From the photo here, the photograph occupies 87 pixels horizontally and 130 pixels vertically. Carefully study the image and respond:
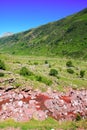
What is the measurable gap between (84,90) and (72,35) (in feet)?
480

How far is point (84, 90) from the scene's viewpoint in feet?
160

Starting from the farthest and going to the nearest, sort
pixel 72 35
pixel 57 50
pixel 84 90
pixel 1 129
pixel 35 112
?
pixel 72 35, pixel 57 50, pixel 84 90, pixel 35 112, pixel 1 129

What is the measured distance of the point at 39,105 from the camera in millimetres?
38938

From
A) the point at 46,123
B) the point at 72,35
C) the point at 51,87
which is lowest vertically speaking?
the point at 46,123

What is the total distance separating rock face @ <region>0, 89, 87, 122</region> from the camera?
121 ft

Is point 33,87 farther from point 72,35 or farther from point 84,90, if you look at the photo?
point 72,35

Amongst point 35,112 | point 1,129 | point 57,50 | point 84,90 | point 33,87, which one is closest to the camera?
point 1,129

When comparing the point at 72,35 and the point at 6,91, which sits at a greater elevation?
the point at 72,35

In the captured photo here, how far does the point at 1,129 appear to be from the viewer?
33.8 metres

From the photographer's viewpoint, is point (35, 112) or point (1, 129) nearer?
point (1, 129)

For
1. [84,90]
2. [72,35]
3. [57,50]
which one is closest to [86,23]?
[72,35]

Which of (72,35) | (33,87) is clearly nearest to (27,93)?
(33,87)

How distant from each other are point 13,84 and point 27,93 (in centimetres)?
351

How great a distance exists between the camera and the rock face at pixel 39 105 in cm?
3700
